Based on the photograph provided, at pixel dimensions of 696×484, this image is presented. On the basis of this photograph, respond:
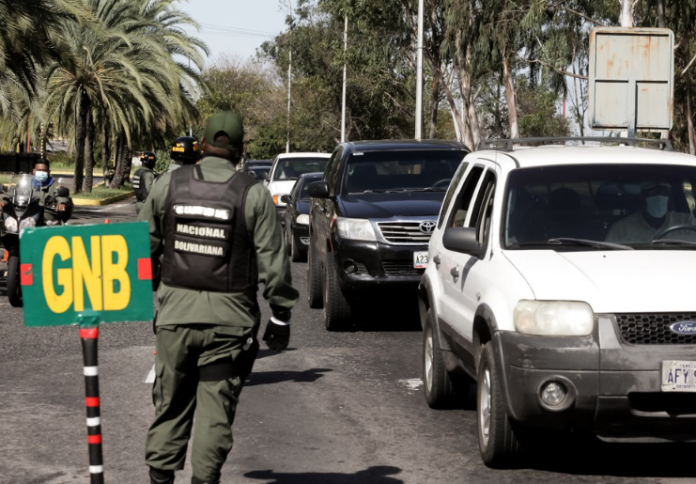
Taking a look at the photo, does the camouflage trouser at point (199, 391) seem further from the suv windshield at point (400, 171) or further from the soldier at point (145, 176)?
the soldier at point (145, 176)

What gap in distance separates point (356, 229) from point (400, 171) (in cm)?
151

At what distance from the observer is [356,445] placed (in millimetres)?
7078

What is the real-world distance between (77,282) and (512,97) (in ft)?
129

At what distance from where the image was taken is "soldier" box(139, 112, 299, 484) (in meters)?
5.15

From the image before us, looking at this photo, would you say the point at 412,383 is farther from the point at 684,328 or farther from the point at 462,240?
the point at 684,328

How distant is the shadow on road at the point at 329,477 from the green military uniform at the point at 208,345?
1.07 m

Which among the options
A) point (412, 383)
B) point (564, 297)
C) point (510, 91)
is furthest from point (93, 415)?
point (510, 91)

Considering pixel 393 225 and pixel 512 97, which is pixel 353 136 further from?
pixel 393 225

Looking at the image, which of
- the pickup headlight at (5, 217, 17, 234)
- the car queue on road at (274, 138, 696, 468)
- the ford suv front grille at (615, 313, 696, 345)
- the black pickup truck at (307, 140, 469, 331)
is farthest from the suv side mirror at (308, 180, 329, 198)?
the ford suv front grille at (615, 313, 696, 345)

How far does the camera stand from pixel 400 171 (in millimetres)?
13242

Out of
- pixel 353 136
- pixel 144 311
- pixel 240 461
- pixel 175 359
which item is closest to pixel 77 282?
pixel 144 311

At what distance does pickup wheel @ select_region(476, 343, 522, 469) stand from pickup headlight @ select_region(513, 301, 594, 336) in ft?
1.05

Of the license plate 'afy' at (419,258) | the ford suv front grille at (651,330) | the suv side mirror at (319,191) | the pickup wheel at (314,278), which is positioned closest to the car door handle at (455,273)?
the ford suv front grille at (651,330)

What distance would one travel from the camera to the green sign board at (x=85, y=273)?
15.7ft
